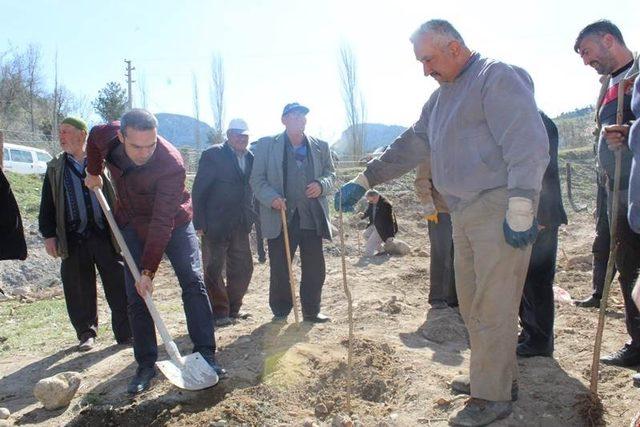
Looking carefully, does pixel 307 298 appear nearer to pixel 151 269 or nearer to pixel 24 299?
pixel 151 269

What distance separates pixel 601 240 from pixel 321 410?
9.77 ft

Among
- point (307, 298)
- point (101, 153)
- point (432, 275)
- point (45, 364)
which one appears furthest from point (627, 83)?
point (45, 364)

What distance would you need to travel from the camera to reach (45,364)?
4363mm

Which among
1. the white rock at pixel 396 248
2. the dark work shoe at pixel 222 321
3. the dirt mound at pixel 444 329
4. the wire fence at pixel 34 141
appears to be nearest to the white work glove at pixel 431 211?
the dirt mound at pixel 444 329

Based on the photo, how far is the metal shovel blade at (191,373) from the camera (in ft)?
10.4

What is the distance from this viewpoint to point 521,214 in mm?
2516

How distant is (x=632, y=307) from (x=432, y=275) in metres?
2.06

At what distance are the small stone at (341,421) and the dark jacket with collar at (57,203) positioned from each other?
251 centimetres

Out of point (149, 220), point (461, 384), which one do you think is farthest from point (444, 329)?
point (149, 220)

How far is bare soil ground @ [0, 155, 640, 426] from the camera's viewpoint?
3.05 metres

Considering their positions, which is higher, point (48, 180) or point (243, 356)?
point (48, 180)

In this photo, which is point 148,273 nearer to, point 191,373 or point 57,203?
point 191,373

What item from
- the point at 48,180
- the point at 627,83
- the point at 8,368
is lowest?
the point at 8,368

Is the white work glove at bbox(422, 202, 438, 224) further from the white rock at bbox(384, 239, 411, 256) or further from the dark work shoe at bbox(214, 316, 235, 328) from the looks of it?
the white rock at bbox(384, 239, 411, 256)
